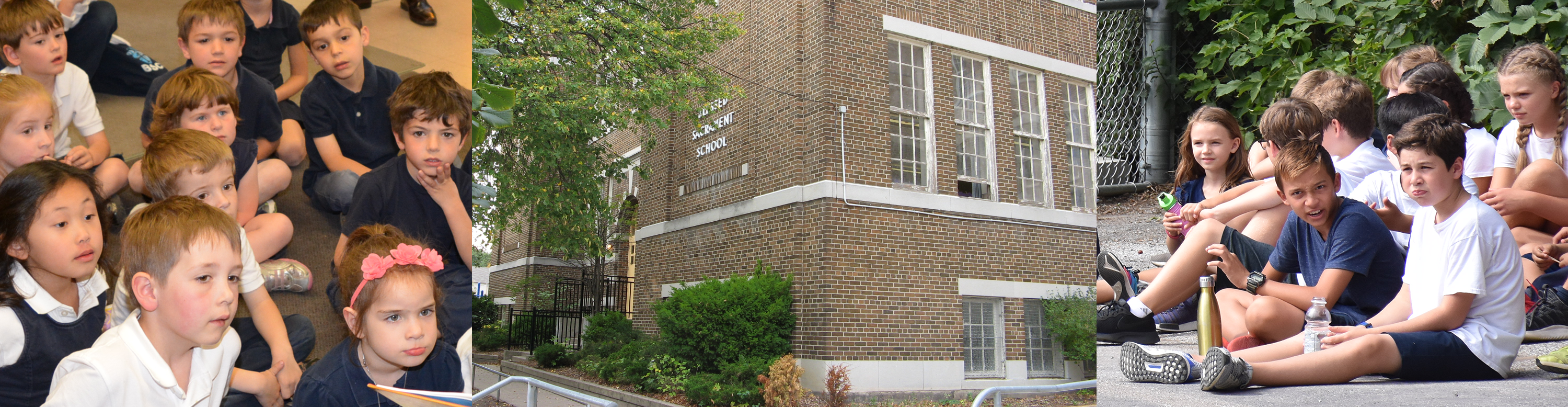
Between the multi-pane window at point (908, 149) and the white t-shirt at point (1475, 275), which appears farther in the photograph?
the multi-pane window at point (908, 149)

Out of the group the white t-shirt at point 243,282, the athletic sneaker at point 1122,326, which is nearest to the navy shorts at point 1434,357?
the athletic sneaker at point 1122,326

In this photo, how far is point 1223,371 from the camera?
1.70 meters

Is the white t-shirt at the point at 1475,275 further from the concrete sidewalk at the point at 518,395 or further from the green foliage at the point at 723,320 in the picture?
the concrete sidewalk at the point at 518,395

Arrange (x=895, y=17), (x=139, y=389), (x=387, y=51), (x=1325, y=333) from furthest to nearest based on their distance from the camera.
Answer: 1. (x=895, y=17)
2. (x=1325, y=333)
3. (x=387, y=51)
4. (x=139, y=389)

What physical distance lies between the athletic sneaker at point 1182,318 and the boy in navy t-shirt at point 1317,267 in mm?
132

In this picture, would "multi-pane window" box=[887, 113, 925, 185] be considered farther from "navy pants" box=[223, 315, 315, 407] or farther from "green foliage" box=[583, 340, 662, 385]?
"navy pants" box=[223, 315, 315, 407]

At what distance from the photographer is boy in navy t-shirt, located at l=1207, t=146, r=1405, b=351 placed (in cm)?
184

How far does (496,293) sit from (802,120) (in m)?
1.50

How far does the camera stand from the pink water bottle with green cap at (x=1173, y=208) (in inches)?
79.3

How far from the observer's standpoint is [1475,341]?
1876 mm

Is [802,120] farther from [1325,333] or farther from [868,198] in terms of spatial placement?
[1325,333]

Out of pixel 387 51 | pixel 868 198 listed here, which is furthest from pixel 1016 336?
pixel 387 51

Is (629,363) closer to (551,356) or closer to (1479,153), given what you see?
(551,356)

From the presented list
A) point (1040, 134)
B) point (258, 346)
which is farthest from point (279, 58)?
point (1040, 134)
